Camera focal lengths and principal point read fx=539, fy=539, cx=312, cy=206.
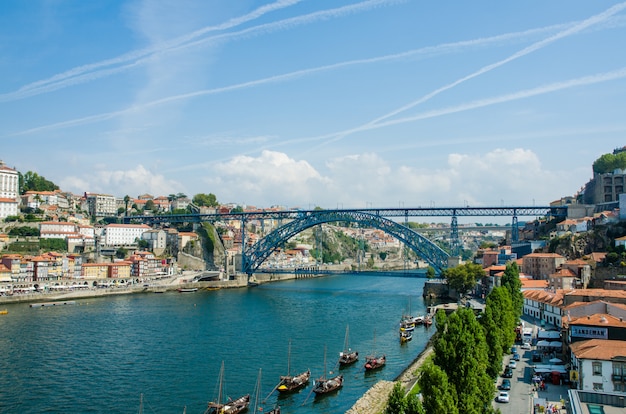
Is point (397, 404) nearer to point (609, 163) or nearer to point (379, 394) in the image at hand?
point (379, 394)

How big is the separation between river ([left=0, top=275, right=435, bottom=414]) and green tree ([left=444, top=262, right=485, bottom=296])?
7.46 ft

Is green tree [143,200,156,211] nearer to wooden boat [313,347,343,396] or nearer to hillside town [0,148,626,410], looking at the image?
hillside town [0,148,626,410]

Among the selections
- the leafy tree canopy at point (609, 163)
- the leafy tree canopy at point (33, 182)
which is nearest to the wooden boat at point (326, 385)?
the leafy tree canopy at point (609, 163)

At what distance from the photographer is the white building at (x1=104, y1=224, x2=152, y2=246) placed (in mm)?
49369

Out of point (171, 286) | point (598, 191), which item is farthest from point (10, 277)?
point (598, 191)

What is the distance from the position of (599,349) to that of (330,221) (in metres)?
36.1

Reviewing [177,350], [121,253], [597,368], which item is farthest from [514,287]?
[121,253]

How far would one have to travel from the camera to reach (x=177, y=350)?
Result: 19.2 m

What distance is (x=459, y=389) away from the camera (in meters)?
9.62

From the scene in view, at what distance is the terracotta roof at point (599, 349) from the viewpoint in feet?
37.0

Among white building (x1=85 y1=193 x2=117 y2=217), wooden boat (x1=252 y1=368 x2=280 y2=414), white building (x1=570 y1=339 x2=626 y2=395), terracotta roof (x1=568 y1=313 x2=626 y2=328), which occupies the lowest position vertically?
wooden boat (x1=252 y1=368 x2=280 y2=414)

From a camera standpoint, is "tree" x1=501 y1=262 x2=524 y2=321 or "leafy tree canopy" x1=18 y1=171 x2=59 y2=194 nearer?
"tree" x1=501 y1=262 x2=524 y2=321

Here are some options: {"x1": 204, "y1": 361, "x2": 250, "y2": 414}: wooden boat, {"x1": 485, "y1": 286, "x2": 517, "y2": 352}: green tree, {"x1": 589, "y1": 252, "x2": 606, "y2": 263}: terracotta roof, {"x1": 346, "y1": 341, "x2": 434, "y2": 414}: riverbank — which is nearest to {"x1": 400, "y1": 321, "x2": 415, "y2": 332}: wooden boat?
{"x1": 346, "y1": 341, "x2": 434, "y2": 414}: riverbank

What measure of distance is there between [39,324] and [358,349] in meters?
14.0
